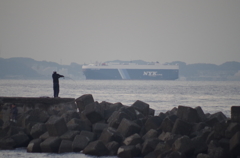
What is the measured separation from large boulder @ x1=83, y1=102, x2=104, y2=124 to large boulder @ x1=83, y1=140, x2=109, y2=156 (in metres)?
1.42

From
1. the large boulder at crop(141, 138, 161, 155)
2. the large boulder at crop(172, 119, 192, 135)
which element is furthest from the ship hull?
the large boulder at crop(141, 138, 161, 155)

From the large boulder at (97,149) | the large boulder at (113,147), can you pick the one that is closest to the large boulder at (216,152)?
the large boulder at (113,147)

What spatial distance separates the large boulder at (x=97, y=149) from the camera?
8.06 meters

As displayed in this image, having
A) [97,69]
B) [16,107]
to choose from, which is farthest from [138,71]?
[16,107]

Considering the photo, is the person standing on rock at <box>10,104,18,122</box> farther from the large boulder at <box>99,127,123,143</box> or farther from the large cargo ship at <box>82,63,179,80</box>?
the large cargo ship at <box>82,63,179,80</box>

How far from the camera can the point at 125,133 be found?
28.2 feet

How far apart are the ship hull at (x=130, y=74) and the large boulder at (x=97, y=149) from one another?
282 ft

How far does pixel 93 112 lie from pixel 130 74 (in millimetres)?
87757

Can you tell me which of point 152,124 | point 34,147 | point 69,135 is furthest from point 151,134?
point 34,147

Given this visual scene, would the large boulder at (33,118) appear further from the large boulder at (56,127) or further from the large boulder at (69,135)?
the large boulder at (69,135)

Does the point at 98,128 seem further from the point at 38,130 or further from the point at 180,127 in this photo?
the point at 180,127

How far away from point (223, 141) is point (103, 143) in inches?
90.1

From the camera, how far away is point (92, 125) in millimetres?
9562

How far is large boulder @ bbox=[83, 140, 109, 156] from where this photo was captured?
317 inches
